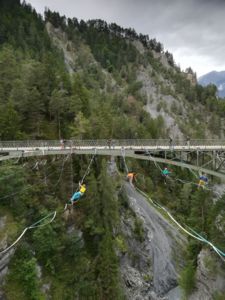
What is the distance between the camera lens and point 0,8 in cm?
10788

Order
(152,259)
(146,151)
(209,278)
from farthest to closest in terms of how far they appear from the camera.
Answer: (152,259), (146,151), (209,278)

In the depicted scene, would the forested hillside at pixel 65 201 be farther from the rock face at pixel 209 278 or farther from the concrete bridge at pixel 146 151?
the concrete bridge at pixel 146 151

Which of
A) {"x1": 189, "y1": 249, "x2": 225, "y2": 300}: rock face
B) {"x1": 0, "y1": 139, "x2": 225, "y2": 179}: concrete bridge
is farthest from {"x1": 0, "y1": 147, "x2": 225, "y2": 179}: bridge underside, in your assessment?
{"x1": 189, "y1": 249, "x2": 225, "y2": 300}: rock face

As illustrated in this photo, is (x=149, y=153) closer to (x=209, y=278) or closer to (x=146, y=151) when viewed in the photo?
(x=146, y=151)

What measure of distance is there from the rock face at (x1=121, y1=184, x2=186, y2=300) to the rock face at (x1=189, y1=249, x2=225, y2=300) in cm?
480

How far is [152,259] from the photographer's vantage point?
35.6 meters

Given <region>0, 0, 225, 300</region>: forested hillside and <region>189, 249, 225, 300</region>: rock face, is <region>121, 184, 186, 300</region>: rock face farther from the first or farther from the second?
<region>189, 249, 225, 300</region>: rock face

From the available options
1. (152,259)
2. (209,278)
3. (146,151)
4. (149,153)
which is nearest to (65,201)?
(146,151)

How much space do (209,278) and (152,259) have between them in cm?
873

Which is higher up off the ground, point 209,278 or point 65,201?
point 65,201

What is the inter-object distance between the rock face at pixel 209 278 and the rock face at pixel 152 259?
4.80 meters

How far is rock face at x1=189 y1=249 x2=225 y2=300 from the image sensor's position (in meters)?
27.5

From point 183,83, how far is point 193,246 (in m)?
117

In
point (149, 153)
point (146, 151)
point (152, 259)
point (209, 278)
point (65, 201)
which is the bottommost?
point (152, 259)
